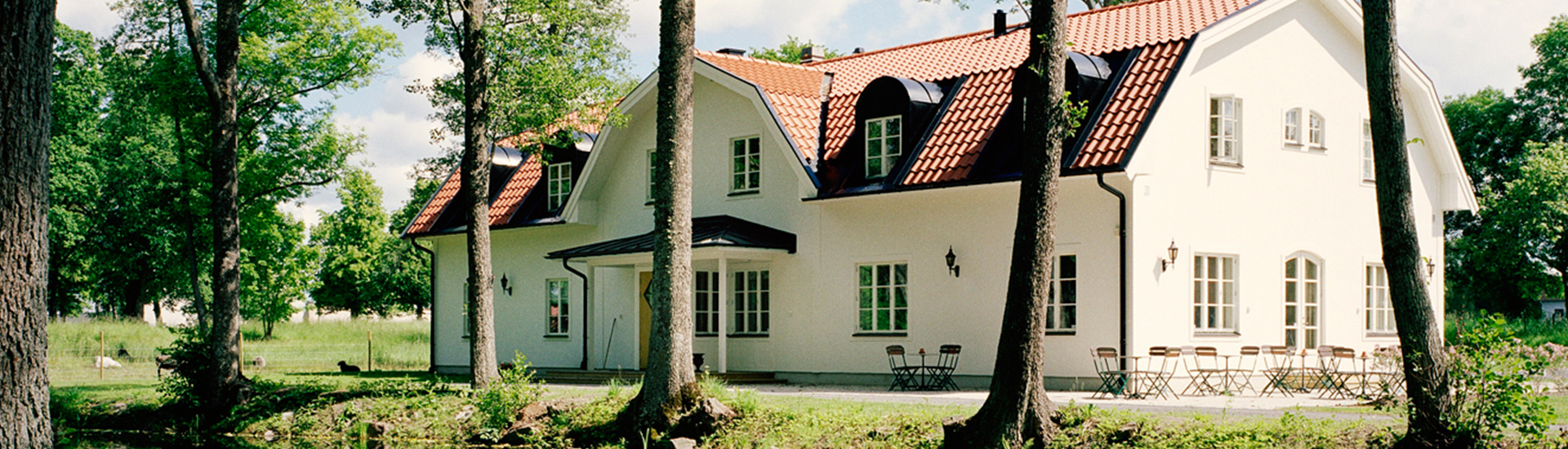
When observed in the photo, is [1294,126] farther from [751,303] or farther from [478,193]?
[478,193]

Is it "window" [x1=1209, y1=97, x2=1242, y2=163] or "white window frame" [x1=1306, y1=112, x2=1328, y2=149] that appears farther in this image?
"white window frame" [x1=1306, y1=112, x2=1328, y2=149]

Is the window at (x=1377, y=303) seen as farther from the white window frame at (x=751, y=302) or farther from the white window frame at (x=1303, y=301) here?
the white window frame at (x=751, y=302)

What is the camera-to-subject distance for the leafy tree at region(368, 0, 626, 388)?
53.8 feet

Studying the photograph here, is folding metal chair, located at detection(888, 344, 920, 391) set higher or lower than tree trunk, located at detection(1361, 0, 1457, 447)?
lower

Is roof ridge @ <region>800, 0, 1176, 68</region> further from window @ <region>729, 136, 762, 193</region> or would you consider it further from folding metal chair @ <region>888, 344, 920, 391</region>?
folding metal chair @ <region>888, 344, 920, 391</region>

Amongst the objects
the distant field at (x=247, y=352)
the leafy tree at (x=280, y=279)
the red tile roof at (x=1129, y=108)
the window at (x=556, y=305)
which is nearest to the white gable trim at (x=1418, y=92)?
the red tile roof at (x=1129, y=108)

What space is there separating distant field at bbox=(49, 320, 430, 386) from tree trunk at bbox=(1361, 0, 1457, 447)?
20.4 m

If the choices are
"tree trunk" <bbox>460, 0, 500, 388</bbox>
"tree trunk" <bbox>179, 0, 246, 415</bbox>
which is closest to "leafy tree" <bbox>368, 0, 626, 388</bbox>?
"tree trunk" <bbox>460, 0, 500, 388</bbox>

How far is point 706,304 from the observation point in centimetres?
2152

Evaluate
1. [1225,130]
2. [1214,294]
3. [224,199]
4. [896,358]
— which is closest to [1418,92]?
[1225,130]

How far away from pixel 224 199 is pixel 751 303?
791cm

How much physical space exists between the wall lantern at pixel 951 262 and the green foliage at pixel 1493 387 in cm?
856

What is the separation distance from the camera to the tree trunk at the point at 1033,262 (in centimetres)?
1080

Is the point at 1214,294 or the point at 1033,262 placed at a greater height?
the point at 1033,262
